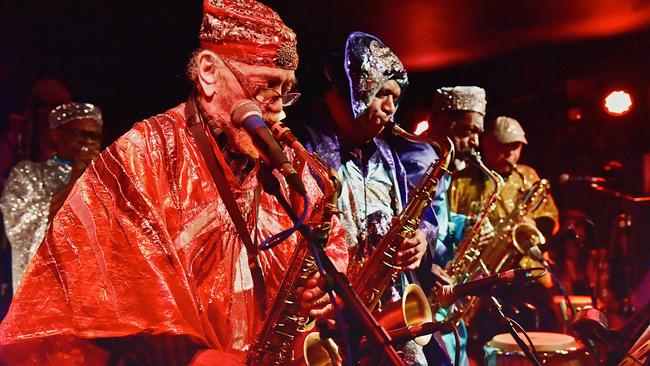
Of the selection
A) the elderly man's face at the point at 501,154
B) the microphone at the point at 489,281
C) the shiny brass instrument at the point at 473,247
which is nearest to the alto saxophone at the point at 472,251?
the shiny brass instrument at the point at 473,247

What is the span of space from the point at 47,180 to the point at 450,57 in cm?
551

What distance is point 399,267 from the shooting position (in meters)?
3.73

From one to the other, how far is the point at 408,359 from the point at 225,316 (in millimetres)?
1457

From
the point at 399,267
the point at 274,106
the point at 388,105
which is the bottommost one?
the point at 399,267

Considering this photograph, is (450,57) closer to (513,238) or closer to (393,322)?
(513,238)

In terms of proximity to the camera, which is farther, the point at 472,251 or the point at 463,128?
the point at 472,251

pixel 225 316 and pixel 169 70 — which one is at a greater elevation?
pixel 169 70

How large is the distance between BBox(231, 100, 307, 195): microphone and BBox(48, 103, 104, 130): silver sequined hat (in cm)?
355

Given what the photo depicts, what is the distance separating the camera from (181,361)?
2.19 m

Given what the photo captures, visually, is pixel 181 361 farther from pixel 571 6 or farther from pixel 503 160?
pixel 571 6

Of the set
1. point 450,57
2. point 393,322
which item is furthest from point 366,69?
point 450,57

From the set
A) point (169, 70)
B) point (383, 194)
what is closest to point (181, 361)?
point (383, 194)

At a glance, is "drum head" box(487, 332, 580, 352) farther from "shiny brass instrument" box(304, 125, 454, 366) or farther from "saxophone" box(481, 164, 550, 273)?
"saxophone" box(481, 164, 550, 273)

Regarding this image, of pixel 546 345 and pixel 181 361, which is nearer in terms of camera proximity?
pixel 181 361
